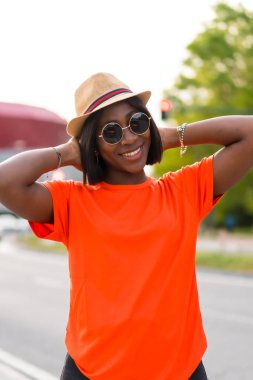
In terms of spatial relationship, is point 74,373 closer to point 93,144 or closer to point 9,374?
point 93,144

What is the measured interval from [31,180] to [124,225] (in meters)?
0.37

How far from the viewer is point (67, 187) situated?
7.66ft

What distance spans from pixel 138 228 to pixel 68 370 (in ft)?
1.66

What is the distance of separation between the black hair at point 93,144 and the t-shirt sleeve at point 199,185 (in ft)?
0.52

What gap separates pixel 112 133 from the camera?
2.33 meters

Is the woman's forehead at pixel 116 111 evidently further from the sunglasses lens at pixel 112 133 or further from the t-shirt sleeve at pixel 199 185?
the t-shirt sleeve at pixel 199 185

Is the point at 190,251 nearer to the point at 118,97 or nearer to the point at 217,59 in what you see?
the point at 118,97

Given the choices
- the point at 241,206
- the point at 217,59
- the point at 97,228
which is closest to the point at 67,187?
the point at 97,228

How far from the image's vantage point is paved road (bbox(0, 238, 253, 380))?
256 inches

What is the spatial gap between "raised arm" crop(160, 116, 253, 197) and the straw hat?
0.20 meters

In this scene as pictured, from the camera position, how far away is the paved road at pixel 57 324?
6504 millimetres

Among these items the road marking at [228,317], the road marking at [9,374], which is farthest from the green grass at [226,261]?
the road marking at [9,374]

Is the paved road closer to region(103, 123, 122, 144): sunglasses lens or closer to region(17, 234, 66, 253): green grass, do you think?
region(103, 123, 122, 144): sunglasses lens

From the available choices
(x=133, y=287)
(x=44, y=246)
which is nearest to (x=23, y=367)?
(x=133, y=287)
